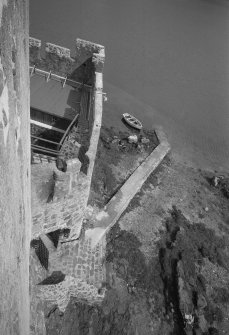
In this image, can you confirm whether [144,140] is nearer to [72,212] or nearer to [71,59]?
[71,59]

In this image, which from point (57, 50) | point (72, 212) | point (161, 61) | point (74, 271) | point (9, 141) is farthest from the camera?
point (161, 61)

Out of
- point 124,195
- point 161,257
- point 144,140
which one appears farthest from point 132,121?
point 161,257

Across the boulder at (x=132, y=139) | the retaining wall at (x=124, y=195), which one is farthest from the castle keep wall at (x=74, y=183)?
the boulder at (x=132, y=139)

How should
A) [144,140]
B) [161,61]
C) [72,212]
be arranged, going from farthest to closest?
[161,61] → [144,140] → [72,212]

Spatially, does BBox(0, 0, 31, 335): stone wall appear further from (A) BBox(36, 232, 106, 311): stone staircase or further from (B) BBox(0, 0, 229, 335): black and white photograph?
(A) BBox(36, 232, 106, 311): stone staircase

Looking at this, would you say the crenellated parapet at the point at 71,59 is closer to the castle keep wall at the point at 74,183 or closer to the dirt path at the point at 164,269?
the castle keep wall at the point at 74,183
